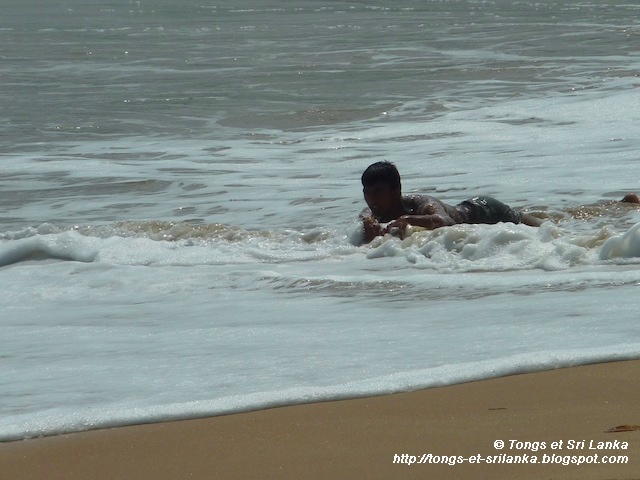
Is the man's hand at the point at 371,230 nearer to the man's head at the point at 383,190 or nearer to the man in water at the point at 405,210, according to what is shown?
the man in water at the point at 405,210

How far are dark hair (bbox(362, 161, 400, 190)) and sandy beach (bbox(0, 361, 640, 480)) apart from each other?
11.1 ft

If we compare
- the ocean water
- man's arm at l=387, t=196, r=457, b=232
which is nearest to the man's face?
man's arm at l=387, t=196, r=457, b=232

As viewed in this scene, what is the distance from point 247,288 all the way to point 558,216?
9.12ft

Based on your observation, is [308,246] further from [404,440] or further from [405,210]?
[404,440]

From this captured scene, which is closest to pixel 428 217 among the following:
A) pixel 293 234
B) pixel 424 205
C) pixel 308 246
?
pixel 424 205

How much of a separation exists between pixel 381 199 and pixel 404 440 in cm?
416

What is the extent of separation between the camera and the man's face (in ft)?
23.8

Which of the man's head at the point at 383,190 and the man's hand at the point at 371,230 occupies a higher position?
the man's head at the point at 383,190

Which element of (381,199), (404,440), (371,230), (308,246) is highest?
(404,440)

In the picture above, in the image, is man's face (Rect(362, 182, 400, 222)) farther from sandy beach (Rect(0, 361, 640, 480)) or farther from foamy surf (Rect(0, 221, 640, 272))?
sandy beach (Rect(0, 361, 640, 480))

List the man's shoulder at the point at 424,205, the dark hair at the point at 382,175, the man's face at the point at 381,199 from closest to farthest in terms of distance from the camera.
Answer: the dark hair at the point at 382,175 < the man's face at the point at 381,199 < the man's shoulder at the point at 424,205

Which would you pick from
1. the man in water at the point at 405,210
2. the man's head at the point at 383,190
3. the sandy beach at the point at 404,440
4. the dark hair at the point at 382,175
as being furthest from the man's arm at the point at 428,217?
the sandy beach at the point at 404,440

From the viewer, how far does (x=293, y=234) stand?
7809mm

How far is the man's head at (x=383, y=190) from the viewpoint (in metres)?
7.13
